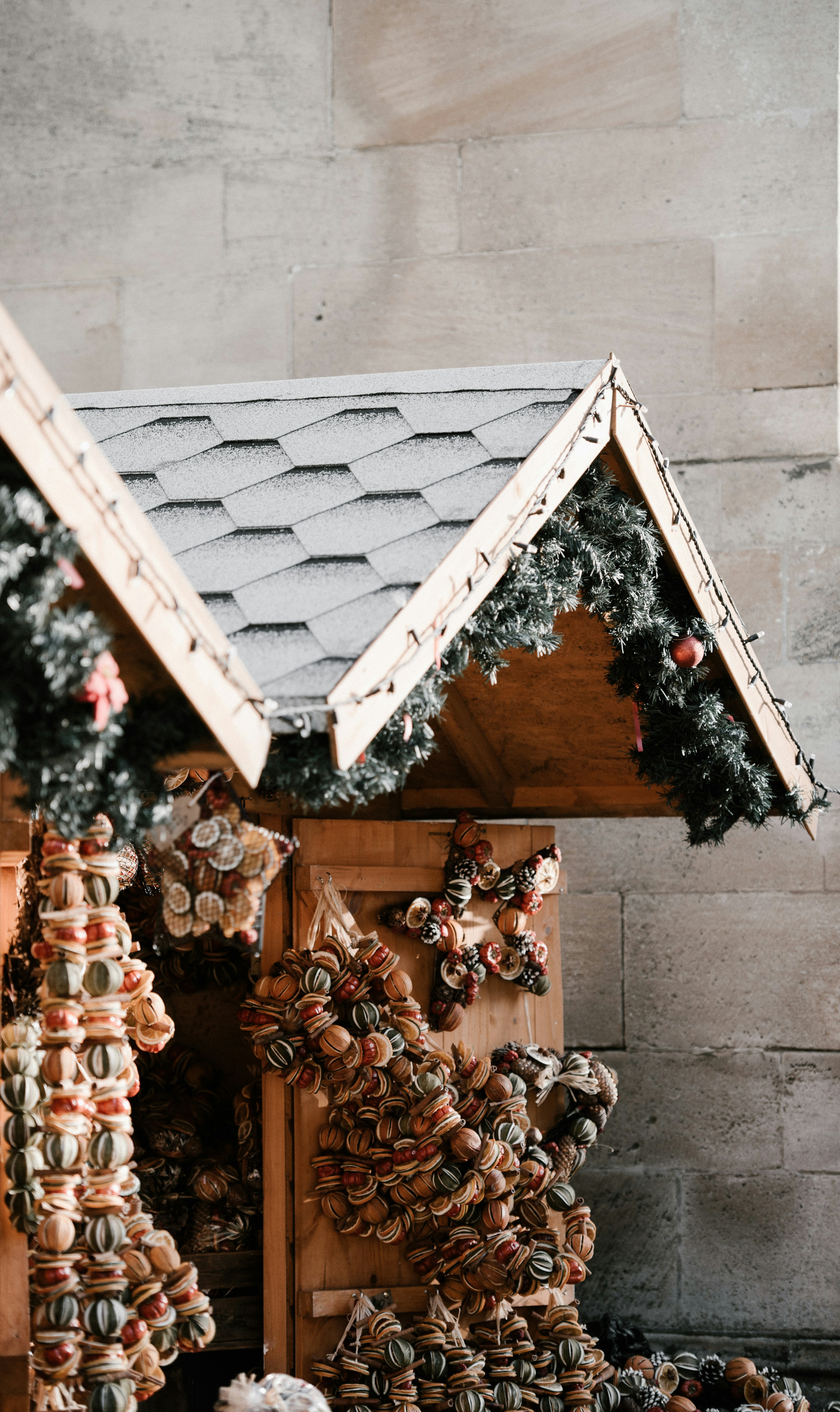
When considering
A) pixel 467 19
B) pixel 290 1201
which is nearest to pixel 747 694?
pixel 290 1201

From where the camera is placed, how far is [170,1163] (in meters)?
2.77

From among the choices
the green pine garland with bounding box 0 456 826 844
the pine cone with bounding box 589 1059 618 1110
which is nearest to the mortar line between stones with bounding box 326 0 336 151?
the green pine garland with bounding box 0 456 826 844

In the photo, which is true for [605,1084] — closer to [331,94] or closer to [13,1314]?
[13,1314]

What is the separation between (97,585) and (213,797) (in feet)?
1.15

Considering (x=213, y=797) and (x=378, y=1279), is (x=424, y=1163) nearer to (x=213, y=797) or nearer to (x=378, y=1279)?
(x=378, y=1279)

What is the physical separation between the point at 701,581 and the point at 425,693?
33.4 inches

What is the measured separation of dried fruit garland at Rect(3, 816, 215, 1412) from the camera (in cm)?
184

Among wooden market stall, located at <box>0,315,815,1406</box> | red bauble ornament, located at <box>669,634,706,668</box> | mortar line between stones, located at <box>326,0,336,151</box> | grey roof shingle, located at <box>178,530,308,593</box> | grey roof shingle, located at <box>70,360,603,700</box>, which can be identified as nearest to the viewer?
wooden market stall, located at <box>0,315,815,1406</box>

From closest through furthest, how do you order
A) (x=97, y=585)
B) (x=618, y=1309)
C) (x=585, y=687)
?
(x=97, y=585), (x=585, y=687), (x=618, y=1309)

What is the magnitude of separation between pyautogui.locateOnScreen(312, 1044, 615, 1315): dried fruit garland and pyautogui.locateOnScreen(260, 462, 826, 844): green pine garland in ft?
2.51

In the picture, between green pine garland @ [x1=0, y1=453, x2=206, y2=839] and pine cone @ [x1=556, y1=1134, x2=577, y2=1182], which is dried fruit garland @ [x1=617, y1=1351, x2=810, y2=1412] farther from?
green pine garland @ [x1=0, y1=453, x2=206, y2=839]

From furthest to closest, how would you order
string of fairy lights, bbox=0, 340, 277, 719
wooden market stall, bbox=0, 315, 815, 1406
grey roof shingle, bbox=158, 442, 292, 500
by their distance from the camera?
grey roof shingle, bbox=158, 442, 292, 500 < wooden market stall, bbox=0, 315, 815, 1406 < string of fairy lights, bbox=0, 340, 277, 719

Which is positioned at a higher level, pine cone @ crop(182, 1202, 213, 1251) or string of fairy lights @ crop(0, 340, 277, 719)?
string of fairy lights @ crop(0, 340, 277, 719)

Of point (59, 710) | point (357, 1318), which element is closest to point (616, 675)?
point (59, 710)
